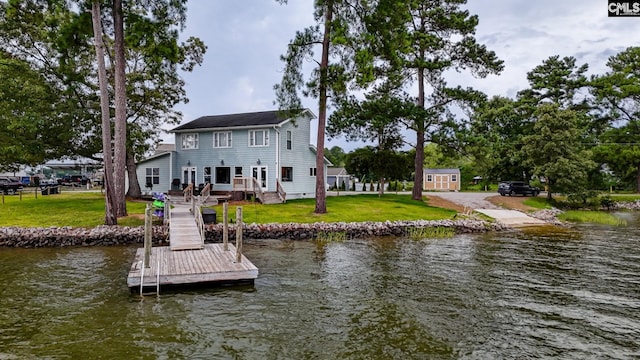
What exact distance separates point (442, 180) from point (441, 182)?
320 millimetres

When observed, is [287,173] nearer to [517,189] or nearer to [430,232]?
[430,232]

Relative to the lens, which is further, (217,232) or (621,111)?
(621,111)

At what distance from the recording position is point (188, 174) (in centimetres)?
3441

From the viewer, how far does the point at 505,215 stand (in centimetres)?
2739

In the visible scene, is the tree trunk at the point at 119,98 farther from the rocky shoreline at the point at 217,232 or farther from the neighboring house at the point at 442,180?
the neighboring house at the point at 442,180

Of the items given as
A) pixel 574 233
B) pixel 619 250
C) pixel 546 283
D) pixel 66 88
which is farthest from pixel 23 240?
pixel 574 233

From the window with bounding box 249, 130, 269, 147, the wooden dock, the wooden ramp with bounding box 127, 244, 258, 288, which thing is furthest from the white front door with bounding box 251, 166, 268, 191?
the wooden ramp with bounding box 127, 244, 258, 288

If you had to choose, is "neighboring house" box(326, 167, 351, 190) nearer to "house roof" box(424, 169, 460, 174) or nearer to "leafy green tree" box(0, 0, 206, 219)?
"house roof" box(424, 169, 460, 174)

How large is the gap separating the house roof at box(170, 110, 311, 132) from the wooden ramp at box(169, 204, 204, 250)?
1350cm

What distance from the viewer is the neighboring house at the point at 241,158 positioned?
31031mm

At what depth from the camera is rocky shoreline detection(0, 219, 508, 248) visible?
17734mm

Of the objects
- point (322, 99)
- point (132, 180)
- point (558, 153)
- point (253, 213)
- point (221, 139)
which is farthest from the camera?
point (558, 153)

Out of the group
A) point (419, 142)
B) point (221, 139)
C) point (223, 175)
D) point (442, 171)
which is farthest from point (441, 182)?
point (221, 139)

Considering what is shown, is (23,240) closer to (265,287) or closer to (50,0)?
(50,0)
